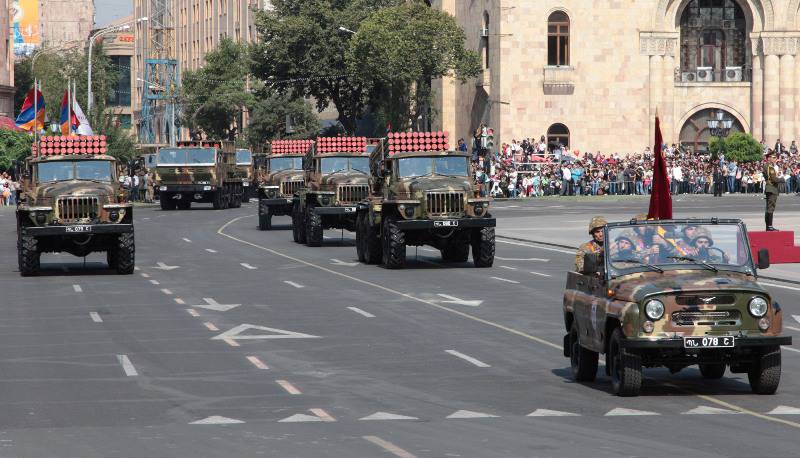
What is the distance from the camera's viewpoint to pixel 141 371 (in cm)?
1767

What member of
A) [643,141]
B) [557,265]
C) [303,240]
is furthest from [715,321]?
[643,141]

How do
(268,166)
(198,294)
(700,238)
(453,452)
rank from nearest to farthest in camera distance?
(453,452) < (700,238) < (198,294) < (268,166)

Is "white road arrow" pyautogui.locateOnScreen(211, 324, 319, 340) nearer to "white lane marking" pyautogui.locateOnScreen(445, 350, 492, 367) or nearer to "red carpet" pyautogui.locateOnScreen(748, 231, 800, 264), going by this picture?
"white lane marking" pyautogui.locateOnScreen(445, 350, 492, 367)

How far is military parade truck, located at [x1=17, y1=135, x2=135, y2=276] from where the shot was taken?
32.7m

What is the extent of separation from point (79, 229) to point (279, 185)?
2137 centimetres

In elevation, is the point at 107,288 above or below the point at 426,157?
below

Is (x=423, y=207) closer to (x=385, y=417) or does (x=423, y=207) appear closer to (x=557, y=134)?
(x=385, y=417)

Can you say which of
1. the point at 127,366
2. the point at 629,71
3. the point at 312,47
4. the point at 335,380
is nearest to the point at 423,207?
the point at 127,366

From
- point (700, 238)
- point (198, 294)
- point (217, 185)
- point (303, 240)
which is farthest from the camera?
point (217, 185)

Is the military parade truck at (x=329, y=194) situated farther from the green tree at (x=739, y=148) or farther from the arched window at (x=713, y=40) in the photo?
the arched window at (x=713, y=40)

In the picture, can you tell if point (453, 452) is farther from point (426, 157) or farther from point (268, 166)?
point (268, 166)

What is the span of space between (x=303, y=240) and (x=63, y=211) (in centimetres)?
1268

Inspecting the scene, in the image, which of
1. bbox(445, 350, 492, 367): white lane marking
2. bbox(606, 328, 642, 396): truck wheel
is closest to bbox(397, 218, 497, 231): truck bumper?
bbox(445, 350, 492, 367): white lane marking

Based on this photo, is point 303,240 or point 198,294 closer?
point 198,294
